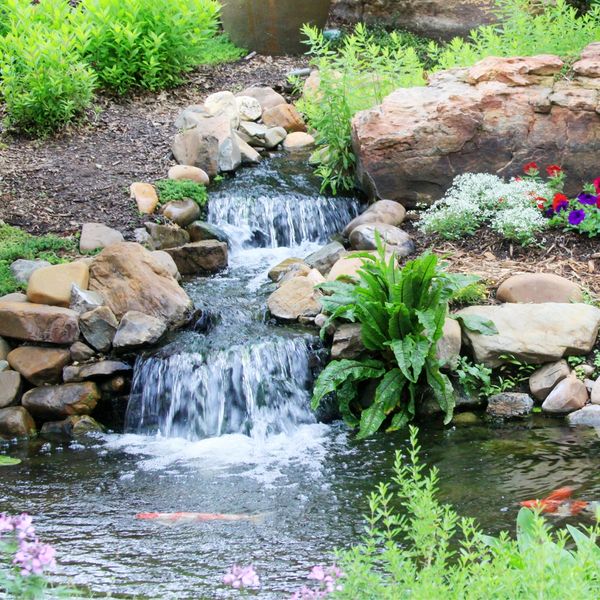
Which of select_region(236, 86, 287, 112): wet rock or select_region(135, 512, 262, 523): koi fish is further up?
select_region(236, 86, 287, 112): wet rock

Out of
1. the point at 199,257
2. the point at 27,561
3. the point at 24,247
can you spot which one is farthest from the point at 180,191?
the point at 27,561

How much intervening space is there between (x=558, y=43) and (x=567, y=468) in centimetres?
529

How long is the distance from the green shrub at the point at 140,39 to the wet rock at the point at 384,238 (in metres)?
4.80

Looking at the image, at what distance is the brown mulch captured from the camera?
29.2 feet

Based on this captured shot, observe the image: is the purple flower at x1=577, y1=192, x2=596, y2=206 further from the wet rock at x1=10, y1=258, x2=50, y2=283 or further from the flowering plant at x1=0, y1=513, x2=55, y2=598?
the flowering plant at x1=0, y1=513, x2=55, y2=598

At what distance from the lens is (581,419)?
6.23 meters

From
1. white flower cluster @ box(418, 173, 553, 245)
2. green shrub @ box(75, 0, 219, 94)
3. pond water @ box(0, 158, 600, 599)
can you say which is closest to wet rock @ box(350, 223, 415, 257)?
white flower cluster @ box(418, 173, 553, 245)

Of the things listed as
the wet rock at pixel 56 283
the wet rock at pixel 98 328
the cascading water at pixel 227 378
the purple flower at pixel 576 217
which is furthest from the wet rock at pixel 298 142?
the wet rock at pixel 98 328

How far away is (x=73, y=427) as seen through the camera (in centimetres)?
659

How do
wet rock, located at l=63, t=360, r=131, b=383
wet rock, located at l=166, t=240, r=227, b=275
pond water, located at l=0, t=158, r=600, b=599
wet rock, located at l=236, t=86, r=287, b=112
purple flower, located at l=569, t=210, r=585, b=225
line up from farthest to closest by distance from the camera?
wet rock, located at l=236, t=86, r=287, b=112 → wet rock, located at l=166, t=240, r=227, b=275 → purple flower, located at l=569, t=210, r=585, b=225 → wet rock, located at l=63, t=360, r=131, b=383 → pond water, located at l=0, t=158, r=600, b=599

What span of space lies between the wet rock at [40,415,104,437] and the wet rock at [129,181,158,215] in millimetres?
2890

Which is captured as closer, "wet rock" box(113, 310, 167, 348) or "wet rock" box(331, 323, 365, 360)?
"wet rock" box(331, 323, 365, 360)

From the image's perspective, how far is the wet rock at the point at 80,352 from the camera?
6863 mm

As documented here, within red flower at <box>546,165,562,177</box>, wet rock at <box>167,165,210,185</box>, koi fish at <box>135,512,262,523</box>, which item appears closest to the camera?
koi fish at <box>135,512,262,523</box>
